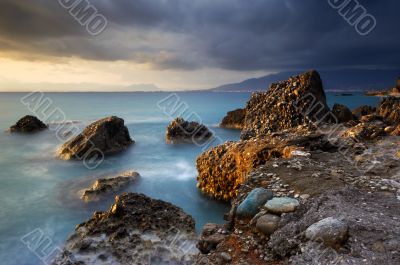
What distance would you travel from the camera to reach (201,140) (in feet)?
93.5

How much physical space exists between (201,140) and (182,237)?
20.3m

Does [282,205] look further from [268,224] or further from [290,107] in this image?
[290,107]

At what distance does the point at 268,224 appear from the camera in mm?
5723

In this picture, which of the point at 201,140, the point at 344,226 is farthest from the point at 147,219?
the point at 201,140

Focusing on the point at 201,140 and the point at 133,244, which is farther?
the point at 201,140

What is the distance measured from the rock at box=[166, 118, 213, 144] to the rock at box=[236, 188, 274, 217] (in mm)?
20955

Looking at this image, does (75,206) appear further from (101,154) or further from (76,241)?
(101,154)

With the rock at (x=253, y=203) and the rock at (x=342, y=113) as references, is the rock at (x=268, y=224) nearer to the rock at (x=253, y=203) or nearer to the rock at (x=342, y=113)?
the rock at (x=253, y=203)

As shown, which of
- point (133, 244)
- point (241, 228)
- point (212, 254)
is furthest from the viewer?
point (133, 244)

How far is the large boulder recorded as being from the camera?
18047mm

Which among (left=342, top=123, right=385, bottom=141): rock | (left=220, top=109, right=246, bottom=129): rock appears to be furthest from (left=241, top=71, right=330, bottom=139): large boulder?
(left=220, top=109, right=246, bottom=129): rock

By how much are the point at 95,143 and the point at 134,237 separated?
15142mm

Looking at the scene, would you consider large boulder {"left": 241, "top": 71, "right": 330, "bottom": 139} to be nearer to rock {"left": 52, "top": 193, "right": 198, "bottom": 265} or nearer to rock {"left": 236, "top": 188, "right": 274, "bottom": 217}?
rock {"left": 52, "top": 193, "right": 198, "bottom": 265}

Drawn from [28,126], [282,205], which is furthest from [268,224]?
[28,126]
